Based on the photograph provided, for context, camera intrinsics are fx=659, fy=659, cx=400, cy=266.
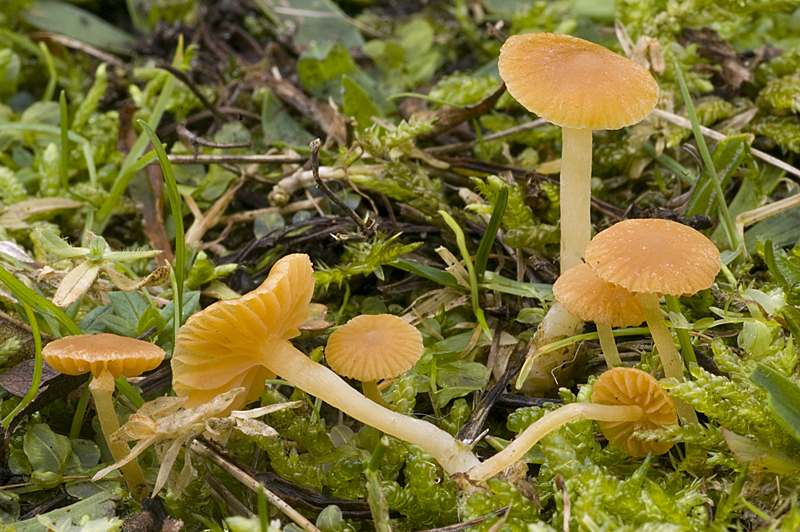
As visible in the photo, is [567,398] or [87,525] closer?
[87,525]

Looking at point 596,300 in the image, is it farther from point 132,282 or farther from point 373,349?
point 132,282

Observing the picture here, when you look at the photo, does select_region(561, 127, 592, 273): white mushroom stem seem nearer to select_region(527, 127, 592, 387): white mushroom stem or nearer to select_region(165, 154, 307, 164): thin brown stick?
select_region(527, 127, 592, 387): white mushroom stem

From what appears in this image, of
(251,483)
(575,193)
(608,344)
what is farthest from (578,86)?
(251,483)

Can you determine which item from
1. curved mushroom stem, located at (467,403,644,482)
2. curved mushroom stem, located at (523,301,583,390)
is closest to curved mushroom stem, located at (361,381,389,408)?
curved mushroom stem, located at (467,403,644,482)

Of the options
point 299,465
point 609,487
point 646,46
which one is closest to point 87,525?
point 299,465

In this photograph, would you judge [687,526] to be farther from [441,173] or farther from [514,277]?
[441,173]
